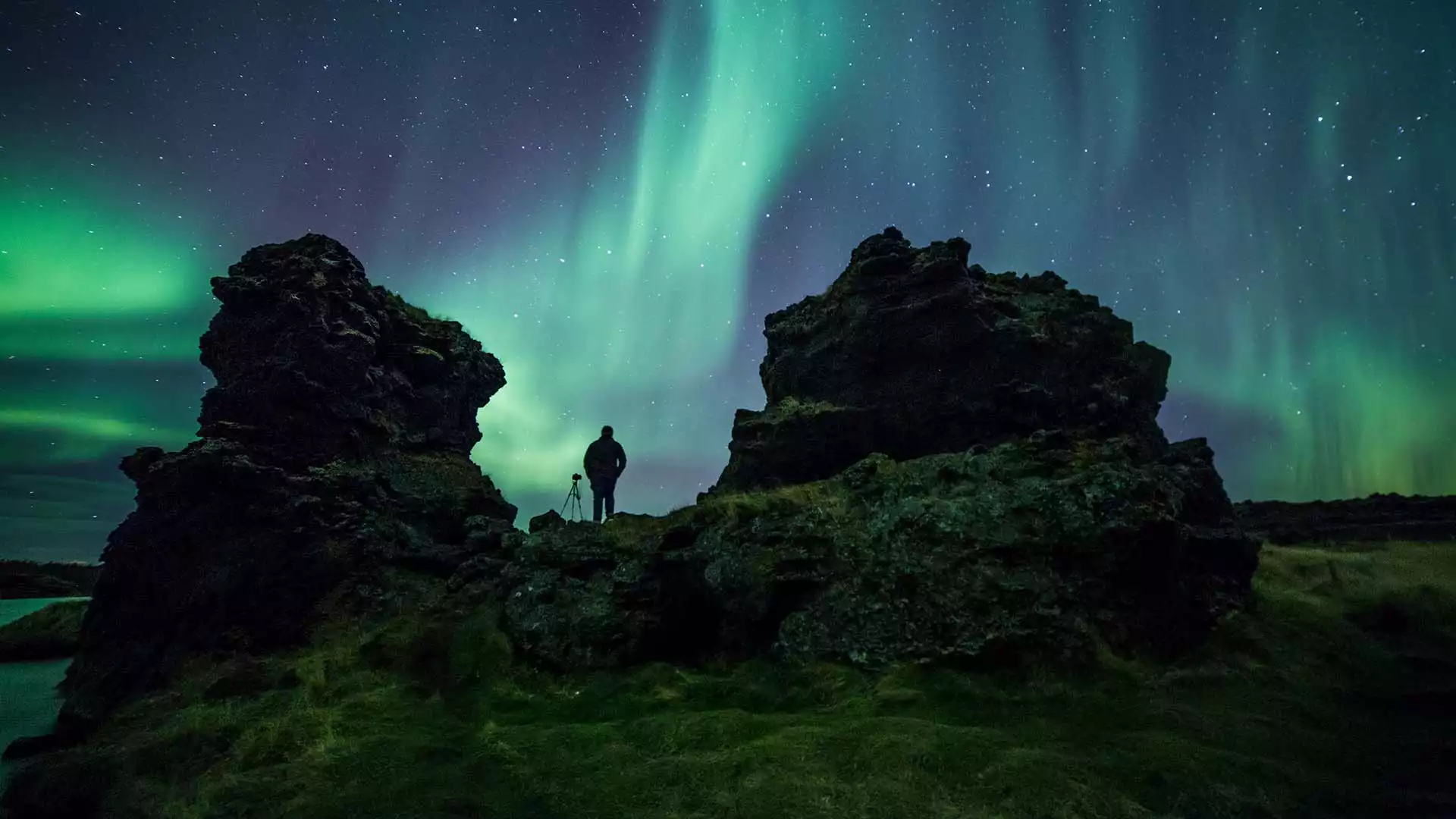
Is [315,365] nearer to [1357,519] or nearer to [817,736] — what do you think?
[817,736]

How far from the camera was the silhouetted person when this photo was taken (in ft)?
88.2

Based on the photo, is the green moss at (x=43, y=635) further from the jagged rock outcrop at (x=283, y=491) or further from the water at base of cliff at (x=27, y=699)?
the jagged rock outcrop at (x=283, y=491)

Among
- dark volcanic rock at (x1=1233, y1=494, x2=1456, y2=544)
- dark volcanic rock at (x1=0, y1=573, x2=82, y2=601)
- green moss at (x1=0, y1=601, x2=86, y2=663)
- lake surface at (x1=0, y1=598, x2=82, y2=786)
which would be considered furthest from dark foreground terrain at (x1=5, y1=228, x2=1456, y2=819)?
dark volcanic rock at (x1=0, y1=573, x2=82, y2=601)

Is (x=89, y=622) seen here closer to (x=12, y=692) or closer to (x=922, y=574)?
(x=12, y=692)

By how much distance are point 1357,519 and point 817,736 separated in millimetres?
40895

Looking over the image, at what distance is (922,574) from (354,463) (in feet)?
58.0

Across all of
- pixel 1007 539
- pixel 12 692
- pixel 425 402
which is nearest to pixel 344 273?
pixel 425 402

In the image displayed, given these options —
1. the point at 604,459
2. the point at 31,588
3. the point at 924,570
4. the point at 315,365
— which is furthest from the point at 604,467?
the point at 31,588

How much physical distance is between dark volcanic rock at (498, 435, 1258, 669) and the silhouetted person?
10.6 m

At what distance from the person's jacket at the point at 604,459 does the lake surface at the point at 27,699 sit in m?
16.7

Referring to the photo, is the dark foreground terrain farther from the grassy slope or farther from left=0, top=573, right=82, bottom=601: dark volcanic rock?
left=0, top=573, right=82, bottom=601: dark volcanic rock

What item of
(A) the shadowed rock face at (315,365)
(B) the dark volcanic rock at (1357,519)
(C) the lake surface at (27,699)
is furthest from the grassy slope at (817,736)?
(B) the dark volcanic rock at (1357,519)

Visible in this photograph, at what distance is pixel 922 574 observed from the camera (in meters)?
12.7

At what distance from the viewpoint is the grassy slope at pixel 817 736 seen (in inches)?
305
